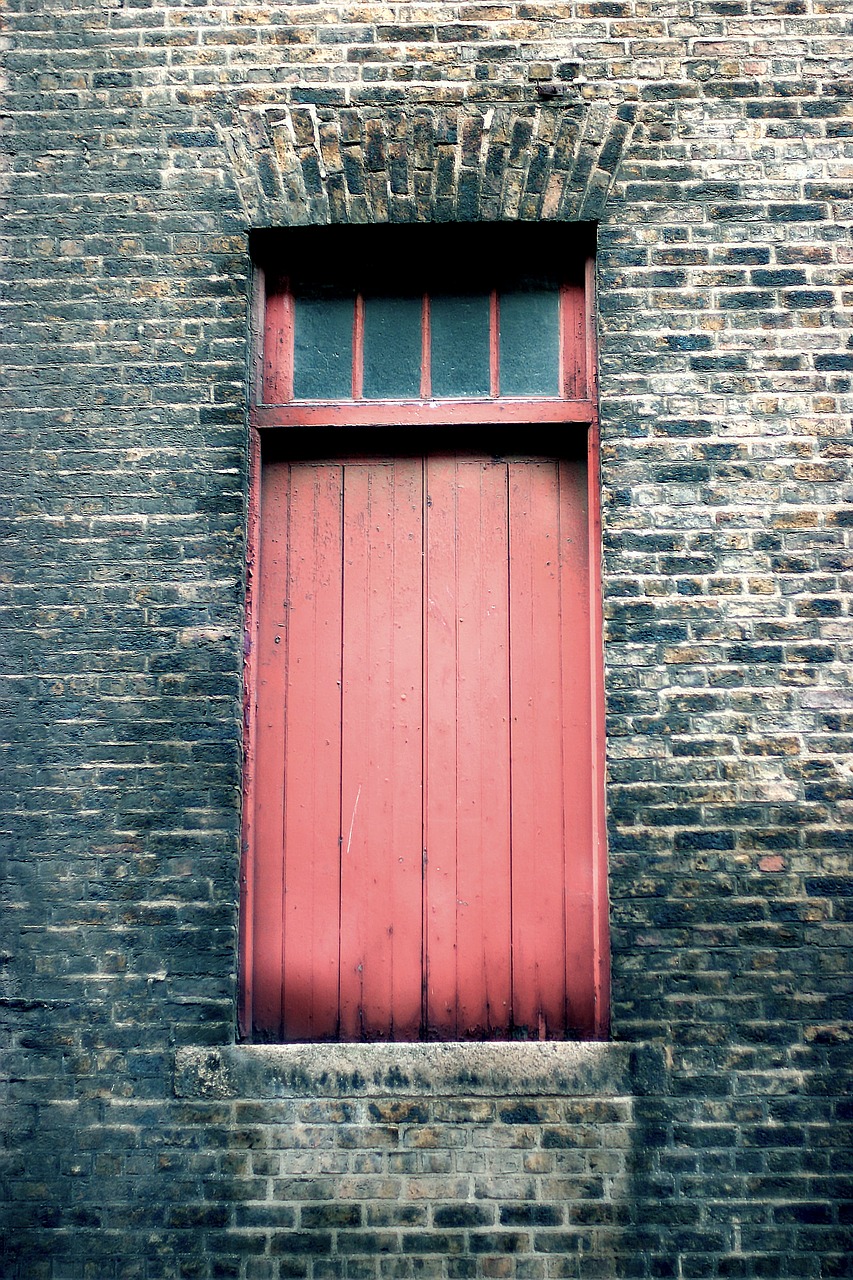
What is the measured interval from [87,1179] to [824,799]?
2688 millimetres

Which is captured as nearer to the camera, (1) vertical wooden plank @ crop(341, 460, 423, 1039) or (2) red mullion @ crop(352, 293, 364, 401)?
(1) vertical wooden plank @ crop(341, 460, 423, 1039)

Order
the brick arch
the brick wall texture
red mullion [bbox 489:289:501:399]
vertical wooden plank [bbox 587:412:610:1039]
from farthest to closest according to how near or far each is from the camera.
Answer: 1. red mullion [bbox 489:289:501:399]
2. the brick arch
3. vertical wooden plank [bbox 587:412:610:1039]
4. the brick wall texture

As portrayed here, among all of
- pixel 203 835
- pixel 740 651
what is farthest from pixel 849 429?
pixel 203 835

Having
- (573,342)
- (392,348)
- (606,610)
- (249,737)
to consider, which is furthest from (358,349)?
(249,737)

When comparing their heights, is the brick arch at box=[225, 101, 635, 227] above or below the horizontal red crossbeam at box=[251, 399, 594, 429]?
above

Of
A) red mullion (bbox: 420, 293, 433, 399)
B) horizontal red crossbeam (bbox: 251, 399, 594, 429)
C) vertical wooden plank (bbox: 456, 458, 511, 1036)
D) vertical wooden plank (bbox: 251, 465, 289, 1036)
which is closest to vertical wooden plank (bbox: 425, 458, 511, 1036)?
vertical wooden plank (bbox: 456, 458, 511, 1036)

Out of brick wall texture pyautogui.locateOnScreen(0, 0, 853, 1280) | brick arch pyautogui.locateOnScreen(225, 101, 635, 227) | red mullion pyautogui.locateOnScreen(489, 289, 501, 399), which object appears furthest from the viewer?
red mullion pyautogui.locateOnScreen(489, 289, 501, 399)

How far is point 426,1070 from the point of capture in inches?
126

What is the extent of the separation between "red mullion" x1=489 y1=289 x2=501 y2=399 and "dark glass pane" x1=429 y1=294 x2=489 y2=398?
0.05 feet

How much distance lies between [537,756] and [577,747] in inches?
Result: 5.7

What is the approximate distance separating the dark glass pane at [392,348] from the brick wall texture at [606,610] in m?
0.35

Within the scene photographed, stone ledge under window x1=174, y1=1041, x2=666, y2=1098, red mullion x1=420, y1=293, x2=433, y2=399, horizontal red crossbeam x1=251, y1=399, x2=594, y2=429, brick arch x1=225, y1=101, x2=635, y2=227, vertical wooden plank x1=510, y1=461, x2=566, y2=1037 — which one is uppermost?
brick arch x1=225, y1=101, x2=635, y2=227

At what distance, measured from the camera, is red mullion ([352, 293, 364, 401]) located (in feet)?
12.2

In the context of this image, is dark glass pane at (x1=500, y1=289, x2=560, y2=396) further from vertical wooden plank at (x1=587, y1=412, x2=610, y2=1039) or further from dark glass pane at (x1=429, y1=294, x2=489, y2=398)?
vertical wooden plank at (x1=587, y1=412, x2=610, y2=1039)
